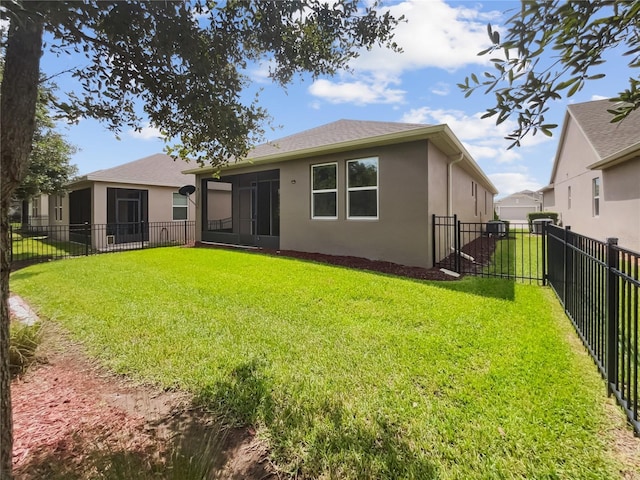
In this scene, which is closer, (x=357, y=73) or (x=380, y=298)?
(x=357, y=73)

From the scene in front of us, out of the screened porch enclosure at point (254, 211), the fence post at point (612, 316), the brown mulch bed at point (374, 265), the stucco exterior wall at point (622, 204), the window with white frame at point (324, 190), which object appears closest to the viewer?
the fence post at point (612, 316)

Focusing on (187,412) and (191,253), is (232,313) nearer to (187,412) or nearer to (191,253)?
(187,412)

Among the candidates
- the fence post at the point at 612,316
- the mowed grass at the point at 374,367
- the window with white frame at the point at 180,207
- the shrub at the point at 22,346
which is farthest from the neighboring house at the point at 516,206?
the shrub at the point at 22,346

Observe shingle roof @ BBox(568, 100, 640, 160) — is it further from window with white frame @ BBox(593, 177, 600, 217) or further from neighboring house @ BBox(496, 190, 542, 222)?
neighboring house @ BBox(496, 190, 542, 222)

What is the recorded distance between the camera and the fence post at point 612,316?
9.64 feet

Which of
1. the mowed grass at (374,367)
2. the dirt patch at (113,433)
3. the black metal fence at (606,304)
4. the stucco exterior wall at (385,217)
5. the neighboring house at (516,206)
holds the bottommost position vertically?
the dirt patch at (113,433)

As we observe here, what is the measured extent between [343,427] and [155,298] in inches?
192

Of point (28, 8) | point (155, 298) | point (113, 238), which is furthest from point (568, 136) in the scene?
point (113, 238)

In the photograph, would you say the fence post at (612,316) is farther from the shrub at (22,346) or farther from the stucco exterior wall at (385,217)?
the shrub at (22,346)

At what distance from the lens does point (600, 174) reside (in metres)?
13.5

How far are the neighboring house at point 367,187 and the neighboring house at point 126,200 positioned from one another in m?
6.64

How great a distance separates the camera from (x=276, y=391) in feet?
10.1

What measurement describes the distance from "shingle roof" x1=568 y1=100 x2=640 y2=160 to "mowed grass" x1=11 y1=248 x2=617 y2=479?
31.8ft

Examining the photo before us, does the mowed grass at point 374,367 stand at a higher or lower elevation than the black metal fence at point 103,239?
lower
